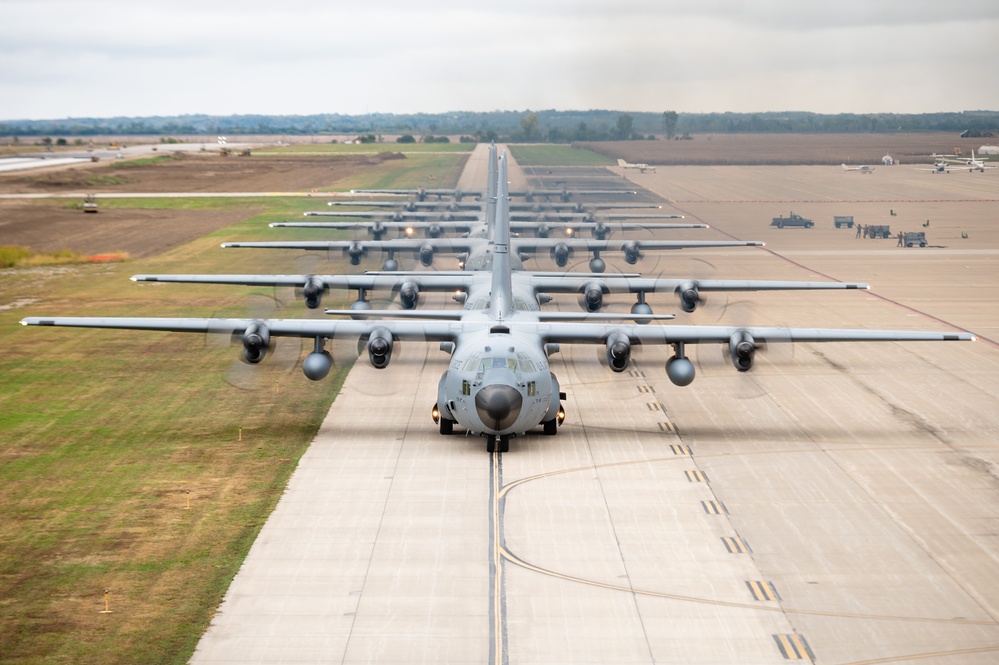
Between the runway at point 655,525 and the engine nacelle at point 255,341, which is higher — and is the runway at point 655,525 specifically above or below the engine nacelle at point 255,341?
below

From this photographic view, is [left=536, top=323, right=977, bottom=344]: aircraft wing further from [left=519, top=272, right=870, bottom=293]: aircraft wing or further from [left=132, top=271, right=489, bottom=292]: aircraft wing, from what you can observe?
[left=132, top=271, right=489, bottom=292]: aircraft wing

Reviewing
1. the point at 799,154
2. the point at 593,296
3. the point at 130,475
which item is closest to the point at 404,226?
the point at 593,296

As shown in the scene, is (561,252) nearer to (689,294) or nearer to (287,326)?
(689,294)

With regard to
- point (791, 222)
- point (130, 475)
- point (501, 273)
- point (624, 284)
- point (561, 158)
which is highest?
point (501, 273)

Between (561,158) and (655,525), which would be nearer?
(655,525)

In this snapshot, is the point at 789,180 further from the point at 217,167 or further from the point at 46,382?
the point at 46,382

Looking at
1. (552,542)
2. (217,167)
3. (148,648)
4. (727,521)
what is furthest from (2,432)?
(217,167)

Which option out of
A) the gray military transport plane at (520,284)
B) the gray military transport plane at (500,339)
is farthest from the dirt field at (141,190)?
the gray military transport plane at (500,339)

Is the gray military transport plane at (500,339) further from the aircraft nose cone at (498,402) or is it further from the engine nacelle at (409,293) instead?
the engine nacelle at (409,293)
